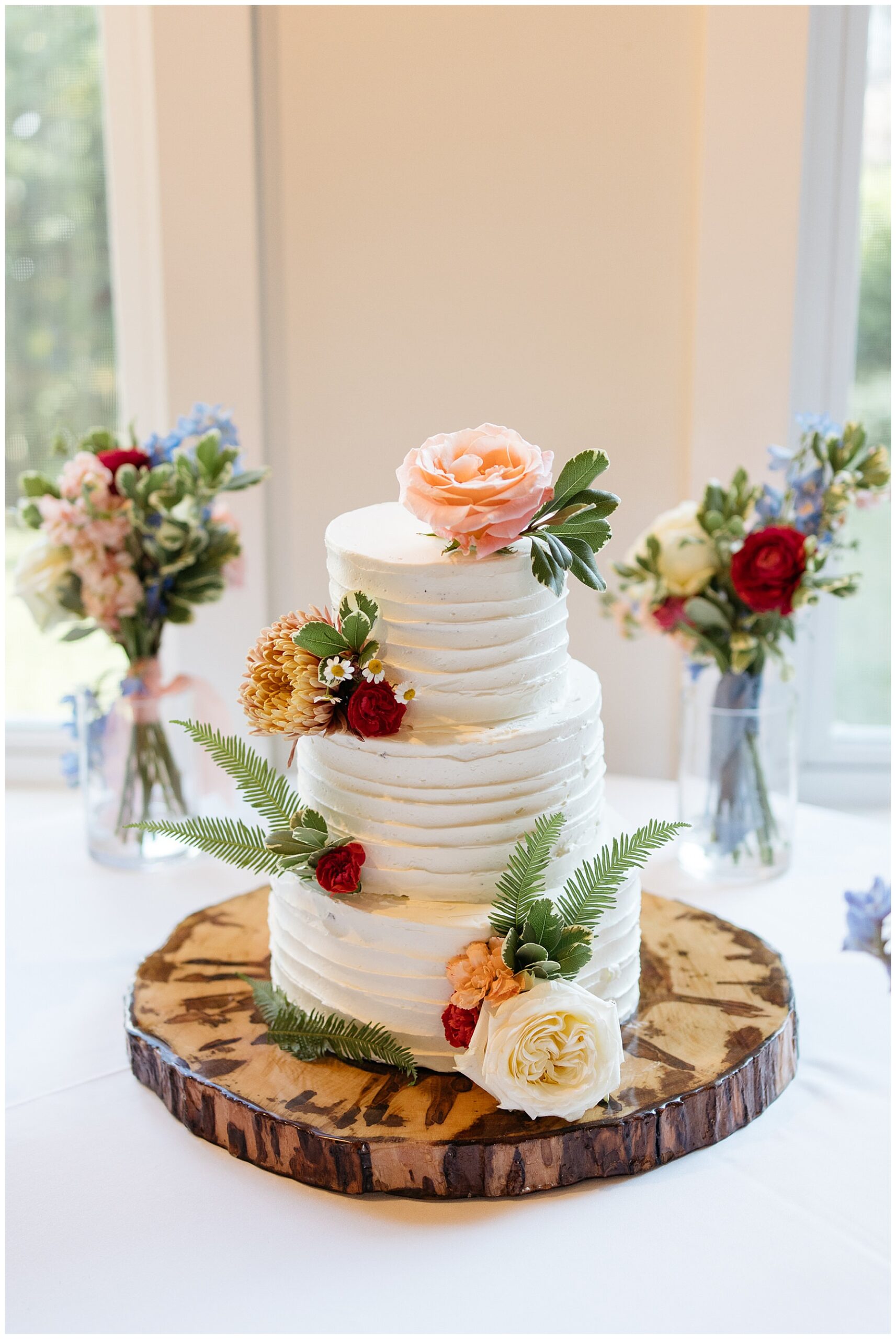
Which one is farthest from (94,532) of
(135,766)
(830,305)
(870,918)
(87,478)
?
(830,305)

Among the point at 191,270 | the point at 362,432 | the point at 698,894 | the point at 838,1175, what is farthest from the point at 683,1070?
the point at 191,270

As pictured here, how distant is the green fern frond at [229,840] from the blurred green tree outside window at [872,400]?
1.09 meters

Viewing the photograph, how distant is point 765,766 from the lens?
5.10 feet

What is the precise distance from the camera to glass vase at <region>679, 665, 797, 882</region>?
153 centimetres

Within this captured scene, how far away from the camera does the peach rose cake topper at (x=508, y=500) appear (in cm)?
94

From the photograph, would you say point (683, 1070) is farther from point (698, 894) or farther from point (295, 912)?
point (698, 894)

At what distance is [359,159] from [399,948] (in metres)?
1.31

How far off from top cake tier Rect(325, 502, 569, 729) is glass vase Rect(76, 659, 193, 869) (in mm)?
633

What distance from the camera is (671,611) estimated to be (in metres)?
1.51

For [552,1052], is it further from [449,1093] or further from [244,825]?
[244,825]

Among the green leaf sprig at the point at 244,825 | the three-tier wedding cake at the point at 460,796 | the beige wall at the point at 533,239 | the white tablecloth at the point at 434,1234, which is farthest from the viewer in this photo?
the beige wall at the point at 533,239

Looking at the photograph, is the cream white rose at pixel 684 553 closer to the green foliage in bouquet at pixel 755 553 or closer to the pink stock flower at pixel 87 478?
the green foliage in bouquet at pixel 755 553

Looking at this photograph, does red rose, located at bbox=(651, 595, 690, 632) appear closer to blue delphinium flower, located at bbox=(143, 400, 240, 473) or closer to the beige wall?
the beige wall

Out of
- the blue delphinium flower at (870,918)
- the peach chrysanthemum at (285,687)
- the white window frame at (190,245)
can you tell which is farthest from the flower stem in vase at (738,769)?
the white window frame at (190,245)
